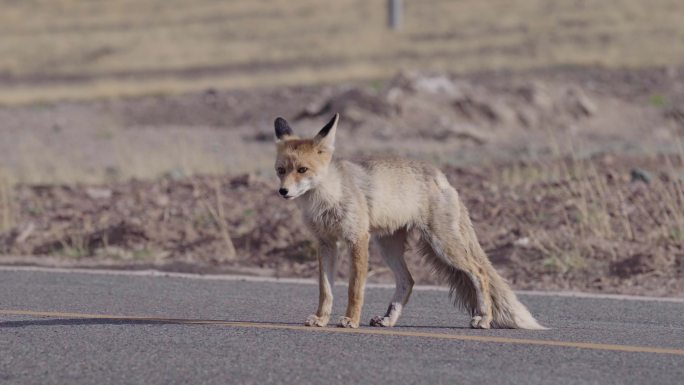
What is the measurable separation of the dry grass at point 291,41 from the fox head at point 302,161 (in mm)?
28586

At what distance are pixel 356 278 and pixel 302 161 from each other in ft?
2.75

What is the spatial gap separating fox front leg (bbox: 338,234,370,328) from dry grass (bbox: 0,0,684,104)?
28.7 m

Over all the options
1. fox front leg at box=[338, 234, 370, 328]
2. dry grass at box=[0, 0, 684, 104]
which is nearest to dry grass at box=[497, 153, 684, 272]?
fox front leg at box=[338, 234, 370, 328]

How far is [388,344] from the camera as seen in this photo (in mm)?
7555

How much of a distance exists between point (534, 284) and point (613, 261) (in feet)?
3.09

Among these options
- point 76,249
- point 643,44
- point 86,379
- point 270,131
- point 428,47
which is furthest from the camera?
point 428,47

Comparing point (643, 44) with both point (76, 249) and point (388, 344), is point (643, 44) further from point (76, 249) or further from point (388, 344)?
point (388, 344)

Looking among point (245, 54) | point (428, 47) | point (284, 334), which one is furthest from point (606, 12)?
point (284, 334)

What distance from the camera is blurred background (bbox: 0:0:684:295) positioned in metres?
12.8

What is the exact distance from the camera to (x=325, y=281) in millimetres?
8211

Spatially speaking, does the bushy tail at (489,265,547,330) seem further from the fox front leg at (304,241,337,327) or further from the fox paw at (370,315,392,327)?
the fox front leg at (304,241,337,327)

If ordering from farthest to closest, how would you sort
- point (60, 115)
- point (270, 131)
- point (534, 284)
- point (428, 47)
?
point (428, 47) < point (60, 115) < point (270, 131) < point (534, 284)

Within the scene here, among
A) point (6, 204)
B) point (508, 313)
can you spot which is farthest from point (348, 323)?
point (6, 204)

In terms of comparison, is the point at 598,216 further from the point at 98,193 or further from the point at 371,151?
the point at 371,151
